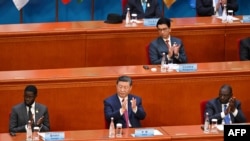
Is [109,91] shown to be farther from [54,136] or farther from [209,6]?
[209,6]

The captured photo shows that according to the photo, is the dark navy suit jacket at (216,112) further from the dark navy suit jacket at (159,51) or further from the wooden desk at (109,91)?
the dark navy suit jacket at (159,51)

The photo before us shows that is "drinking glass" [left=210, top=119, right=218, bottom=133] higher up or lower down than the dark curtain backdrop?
lower down

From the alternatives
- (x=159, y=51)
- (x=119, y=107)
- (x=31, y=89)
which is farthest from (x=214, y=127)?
(x=159, y=51)

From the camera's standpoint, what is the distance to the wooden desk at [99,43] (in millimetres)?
8648

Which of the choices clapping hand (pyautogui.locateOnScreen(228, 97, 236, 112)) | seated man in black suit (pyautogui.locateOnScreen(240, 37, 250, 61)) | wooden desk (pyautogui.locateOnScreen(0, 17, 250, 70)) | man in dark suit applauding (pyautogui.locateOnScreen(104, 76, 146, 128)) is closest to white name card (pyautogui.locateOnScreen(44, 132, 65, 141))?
man in dark suit applauding (pyautogui.locateOnScreen(104, 76, 146, 128))

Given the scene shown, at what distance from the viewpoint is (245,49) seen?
8.52 m

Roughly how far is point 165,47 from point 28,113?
7.06 ft

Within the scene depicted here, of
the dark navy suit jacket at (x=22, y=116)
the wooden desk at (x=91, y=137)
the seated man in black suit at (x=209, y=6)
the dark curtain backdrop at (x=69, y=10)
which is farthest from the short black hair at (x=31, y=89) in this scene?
the dark curtain backdrop at (x=69, y=10)

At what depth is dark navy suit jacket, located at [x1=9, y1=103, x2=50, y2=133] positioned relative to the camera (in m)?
6.79

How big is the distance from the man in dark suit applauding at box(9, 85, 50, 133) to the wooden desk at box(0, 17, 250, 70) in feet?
6.10

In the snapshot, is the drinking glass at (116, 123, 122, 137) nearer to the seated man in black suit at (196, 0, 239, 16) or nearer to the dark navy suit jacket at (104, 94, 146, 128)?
the dark navy suit jacket at (104, 94, 146, 128)

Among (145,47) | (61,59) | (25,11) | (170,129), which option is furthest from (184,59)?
(25,11)

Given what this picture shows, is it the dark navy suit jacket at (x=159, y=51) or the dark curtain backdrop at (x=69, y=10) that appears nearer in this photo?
the dark navy suit jacket at (x=159, y=51)

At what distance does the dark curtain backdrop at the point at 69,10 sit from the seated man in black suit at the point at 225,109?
4.04m
